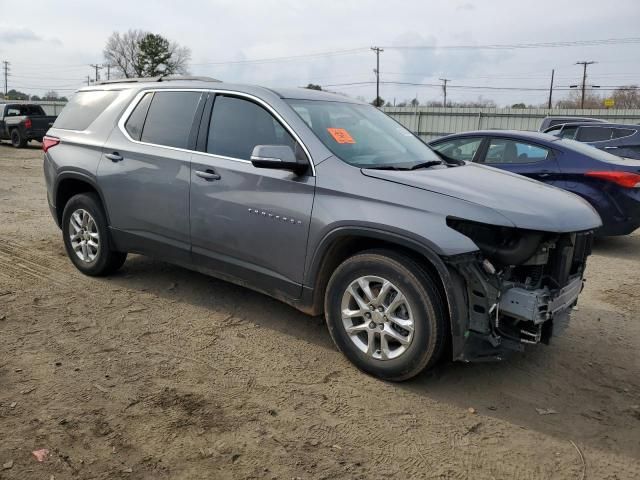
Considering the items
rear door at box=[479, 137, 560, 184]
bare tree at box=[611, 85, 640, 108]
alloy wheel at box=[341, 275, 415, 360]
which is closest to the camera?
alloy wheel at box=[341, 275, 415, 360]

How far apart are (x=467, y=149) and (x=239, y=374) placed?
5341 mm

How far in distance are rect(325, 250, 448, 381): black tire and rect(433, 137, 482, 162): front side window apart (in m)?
4.68

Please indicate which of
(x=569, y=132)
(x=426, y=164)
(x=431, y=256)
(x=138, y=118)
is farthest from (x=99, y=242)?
(x=569, y=132)

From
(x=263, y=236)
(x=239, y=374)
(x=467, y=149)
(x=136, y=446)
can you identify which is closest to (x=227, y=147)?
(x=263, y=236)

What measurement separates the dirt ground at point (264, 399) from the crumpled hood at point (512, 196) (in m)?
1.10

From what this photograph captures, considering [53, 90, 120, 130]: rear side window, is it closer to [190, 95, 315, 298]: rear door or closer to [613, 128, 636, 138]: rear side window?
[190, 95, 315, 298]: rear door

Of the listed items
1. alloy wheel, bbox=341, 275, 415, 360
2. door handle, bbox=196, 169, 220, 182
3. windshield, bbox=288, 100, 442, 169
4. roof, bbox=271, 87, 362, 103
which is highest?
roof, bbox=271, 87, 362, 103

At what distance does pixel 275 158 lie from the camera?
3564 mm

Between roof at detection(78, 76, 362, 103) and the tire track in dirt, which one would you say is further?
the tire track in dirt

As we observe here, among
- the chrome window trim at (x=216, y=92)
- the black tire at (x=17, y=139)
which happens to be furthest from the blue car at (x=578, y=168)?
the black tire at (x=17, y=139)

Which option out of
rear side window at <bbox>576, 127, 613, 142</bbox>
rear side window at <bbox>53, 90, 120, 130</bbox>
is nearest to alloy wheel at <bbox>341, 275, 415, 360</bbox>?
rear side window at <bbox>53, 90, 120, 130</bbox>

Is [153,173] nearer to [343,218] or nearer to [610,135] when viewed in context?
[343,218]

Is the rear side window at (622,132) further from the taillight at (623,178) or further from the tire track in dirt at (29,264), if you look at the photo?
the tire track in dirt at (29,264)

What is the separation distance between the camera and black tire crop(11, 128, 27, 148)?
21028 mm
